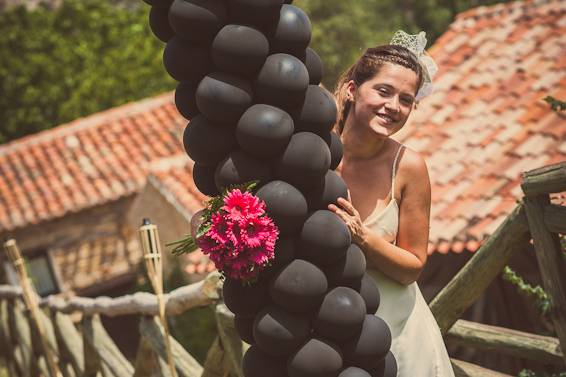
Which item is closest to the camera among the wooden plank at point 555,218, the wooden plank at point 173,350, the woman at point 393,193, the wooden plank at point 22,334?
the woman at point 393,193

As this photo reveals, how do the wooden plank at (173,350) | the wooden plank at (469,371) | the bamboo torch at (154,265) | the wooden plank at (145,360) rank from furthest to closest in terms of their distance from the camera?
the wooden plank at (145,360) → the wooden plank at (173,350) → the bamboo torch at (154,265) → the wooden plank at (469,371)

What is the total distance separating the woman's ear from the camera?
206 cm

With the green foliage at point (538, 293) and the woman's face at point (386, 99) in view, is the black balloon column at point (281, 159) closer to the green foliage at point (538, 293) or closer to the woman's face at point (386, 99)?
the woman's face at point (386, 99)

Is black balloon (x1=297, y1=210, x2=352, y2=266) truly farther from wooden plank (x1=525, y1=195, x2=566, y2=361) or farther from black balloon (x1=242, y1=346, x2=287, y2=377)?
wooden plank (x1=525, y1=195, x2=566, y2=361)

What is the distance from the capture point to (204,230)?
66.3 inches

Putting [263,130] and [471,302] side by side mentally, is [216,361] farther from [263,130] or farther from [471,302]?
[263,130]

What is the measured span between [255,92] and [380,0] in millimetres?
29067

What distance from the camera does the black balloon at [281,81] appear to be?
1.65 meters

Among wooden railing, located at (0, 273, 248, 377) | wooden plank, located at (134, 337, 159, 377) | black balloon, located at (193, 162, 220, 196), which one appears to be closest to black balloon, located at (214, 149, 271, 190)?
black balloon, located at (193, 162, 220, 196)

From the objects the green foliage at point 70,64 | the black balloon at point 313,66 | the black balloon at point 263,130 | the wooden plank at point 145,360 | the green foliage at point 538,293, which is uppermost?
the black balloon at point 313,66

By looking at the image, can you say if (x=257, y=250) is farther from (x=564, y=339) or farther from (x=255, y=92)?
(x=564, y=339)

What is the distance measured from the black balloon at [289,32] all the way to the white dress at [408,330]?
48 cm

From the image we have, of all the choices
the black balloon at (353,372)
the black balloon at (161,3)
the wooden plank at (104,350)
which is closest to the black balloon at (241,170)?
the black balloon at (161,3)

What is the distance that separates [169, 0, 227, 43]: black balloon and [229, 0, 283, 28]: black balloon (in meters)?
0.03
